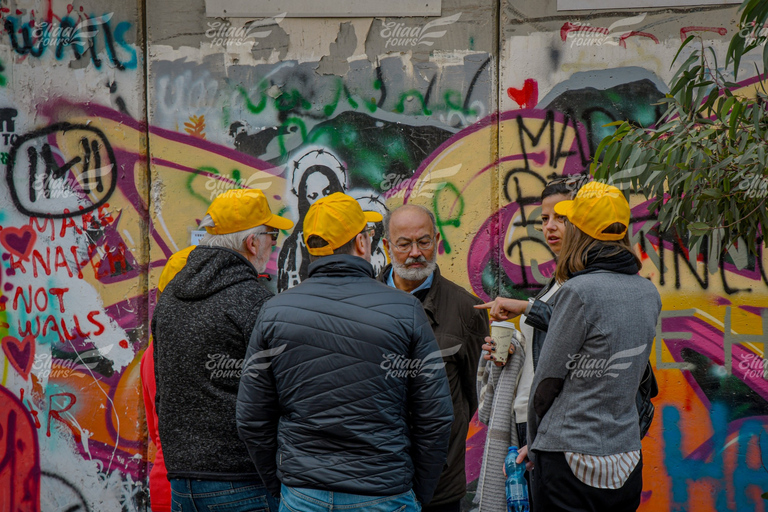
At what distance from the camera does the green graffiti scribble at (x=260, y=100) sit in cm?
495

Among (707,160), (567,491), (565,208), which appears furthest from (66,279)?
(707,160)

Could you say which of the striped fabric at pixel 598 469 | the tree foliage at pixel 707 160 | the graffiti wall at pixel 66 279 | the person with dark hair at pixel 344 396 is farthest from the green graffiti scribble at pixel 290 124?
the striped fabric at pixel 598 469

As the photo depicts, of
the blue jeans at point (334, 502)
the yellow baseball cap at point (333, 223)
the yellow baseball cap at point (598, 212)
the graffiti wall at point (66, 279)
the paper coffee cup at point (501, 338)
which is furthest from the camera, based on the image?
the graffiti wall at point (66, 279)

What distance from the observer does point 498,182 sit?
4.89 meters

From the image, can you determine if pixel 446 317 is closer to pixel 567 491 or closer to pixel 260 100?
pixel 567 491

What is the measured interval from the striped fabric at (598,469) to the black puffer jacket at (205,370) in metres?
1.27

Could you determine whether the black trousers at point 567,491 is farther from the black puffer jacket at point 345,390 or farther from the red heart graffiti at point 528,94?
the red heart graffiti at point 528,94

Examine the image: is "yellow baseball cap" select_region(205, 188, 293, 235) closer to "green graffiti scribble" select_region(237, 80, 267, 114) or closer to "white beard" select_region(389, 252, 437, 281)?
"white beard" select_region(389, 252, 437, 281)

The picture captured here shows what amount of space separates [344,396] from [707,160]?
2006 mm

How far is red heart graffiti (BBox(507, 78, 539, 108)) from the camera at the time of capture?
4.81 m

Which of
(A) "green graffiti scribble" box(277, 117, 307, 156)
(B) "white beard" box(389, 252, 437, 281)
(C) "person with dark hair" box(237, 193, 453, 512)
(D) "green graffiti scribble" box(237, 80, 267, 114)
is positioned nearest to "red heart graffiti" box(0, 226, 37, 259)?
(D) "green graffiti scribble" box(237, 80, 267, 114)

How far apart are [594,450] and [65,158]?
4202 millimetres

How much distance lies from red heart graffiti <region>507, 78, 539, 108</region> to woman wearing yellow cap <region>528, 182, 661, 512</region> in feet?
6.99

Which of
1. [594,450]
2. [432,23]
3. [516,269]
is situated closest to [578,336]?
[594,450]
